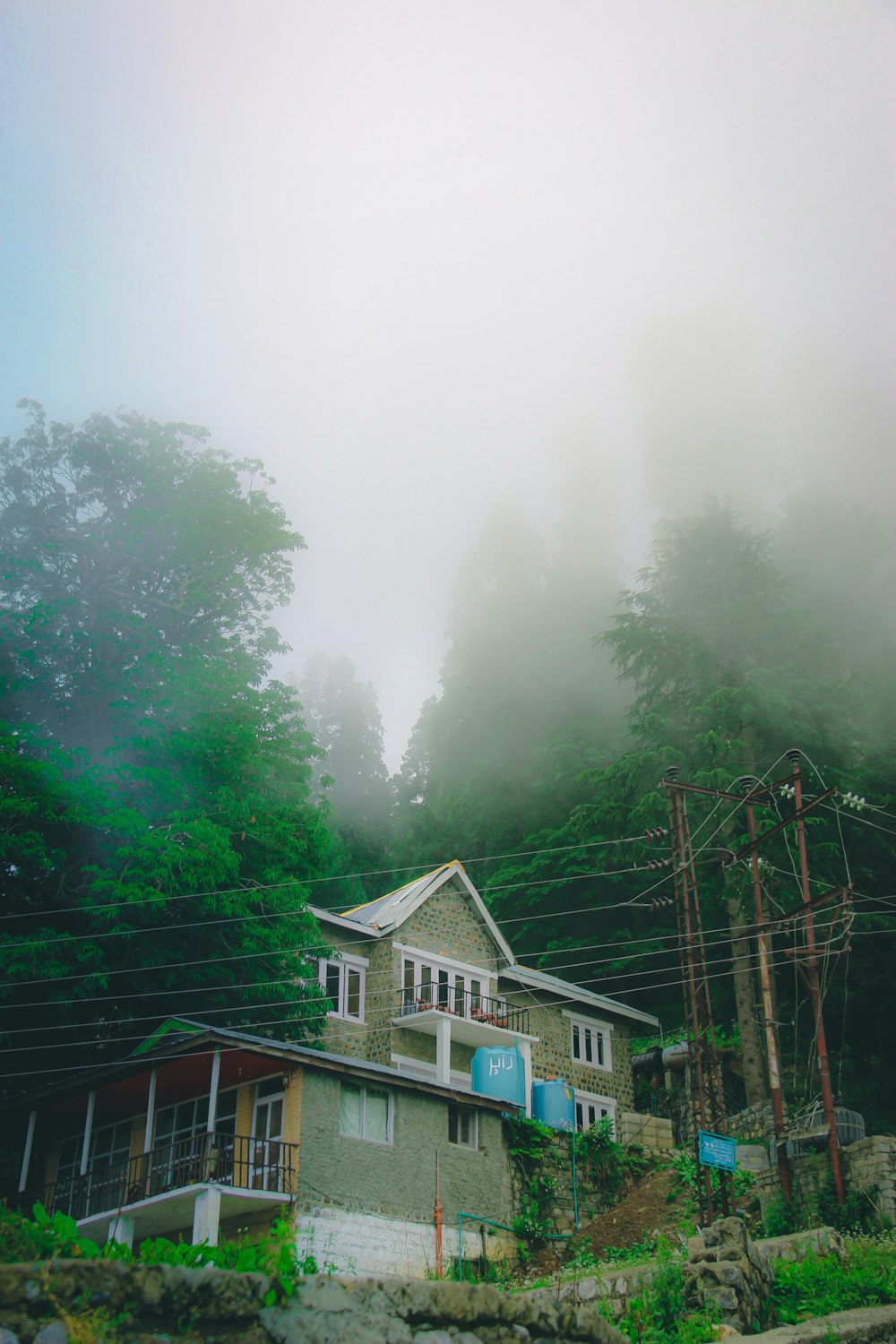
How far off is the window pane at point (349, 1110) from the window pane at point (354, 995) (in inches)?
318

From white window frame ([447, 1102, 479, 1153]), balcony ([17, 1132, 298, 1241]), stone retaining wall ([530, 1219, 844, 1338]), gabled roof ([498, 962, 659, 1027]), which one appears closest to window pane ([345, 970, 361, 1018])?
gabled roof ([498, 962, 659, 1027])

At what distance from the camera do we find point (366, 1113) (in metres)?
22.6

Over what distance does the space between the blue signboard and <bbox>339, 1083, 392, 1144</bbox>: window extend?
6.73 m

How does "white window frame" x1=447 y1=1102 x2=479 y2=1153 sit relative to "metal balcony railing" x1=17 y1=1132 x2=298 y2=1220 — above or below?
above

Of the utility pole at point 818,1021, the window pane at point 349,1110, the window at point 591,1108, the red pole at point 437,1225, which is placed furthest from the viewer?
the window at point 591,1108

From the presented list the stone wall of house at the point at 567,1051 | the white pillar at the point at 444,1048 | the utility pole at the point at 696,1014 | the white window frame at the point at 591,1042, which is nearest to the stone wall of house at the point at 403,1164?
the white pillar at the point at 444,1048

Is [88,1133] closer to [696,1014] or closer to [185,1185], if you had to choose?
[185,1185]

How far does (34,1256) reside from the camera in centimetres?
619

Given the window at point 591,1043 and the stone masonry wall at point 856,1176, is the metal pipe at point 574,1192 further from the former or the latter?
the window at point 591,1043

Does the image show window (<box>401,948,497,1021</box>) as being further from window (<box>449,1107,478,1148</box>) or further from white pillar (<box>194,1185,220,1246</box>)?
white pillar (<box>194,1185,220,1246</box>)

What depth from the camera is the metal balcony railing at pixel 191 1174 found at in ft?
66.6

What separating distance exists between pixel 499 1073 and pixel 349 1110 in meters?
7.57

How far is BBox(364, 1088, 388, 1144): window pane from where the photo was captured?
2253 centimetres

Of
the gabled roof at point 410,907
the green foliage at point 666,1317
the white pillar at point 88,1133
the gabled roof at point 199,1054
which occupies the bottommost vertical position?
the green foliage at point 666,1317
